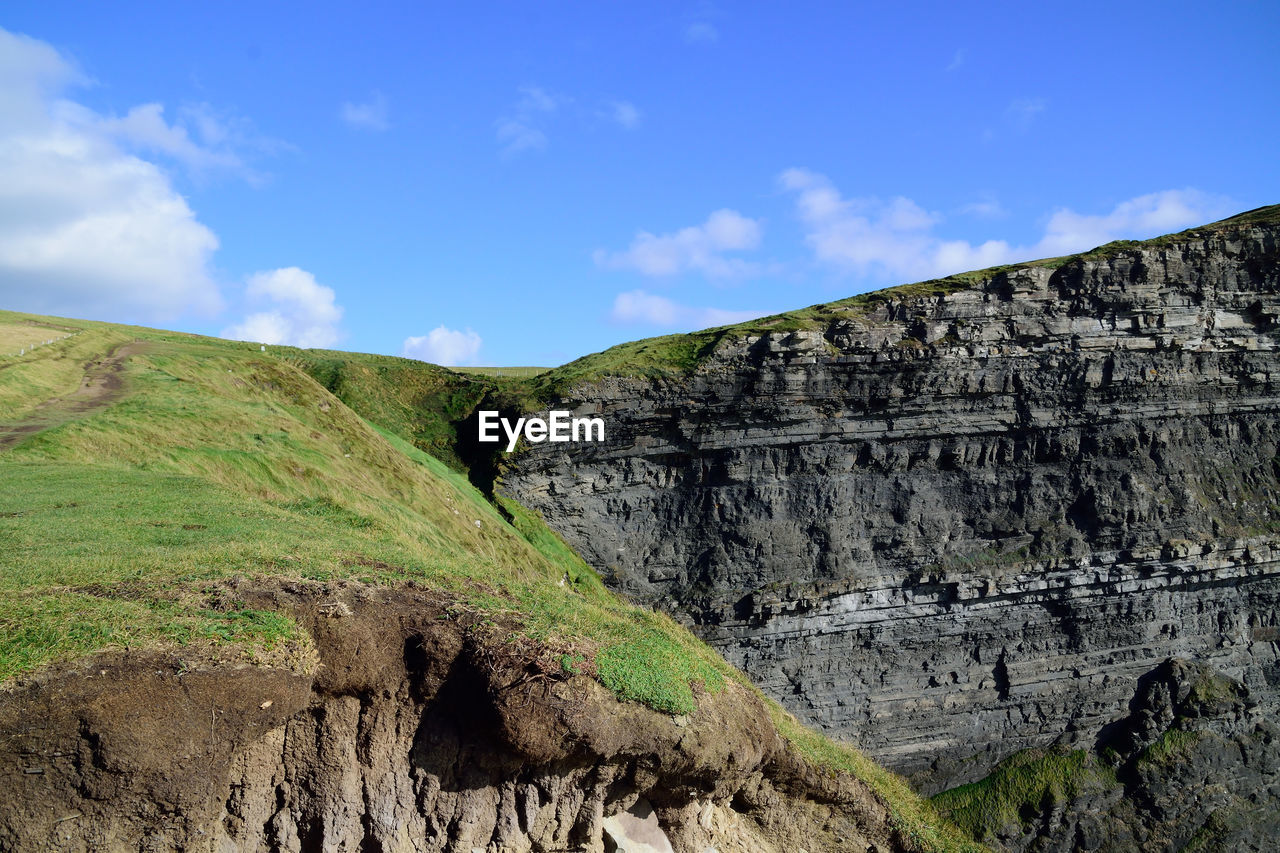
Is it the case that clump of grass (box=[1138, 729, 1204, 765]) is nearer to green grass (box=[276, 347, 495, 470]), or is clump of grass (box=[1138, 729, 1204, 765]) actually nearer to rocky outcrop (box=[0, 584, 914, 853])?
rocky outcrop (box=[0, 584, 914, 853])

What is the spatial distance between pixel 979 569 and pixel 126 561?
2598 centimetres

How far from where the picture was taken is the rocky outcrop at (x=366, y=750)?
6.93 m

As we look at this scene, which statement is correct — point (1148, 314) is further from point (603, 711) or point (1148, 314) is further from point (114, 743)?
point (114, 743)

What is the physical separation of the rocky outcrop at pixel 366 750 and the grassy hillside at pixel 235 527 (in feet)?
1.07

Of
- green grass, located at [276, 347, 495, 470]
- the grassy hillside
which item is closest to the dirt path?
the grassy hillside

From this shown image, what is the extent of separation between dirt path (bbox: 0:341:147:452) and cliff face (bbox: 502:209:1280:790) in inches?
503

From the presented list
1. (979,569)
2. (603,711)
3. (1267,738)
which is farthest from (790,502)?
(603,711)

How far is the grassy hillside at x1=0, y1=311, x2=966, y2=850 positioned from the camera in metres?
8.42

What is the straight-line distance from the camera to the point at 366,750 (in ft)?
29.5

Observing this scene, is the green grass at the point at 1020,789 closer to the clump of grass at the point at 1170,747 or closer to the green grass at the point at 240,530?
the clump of grass at the point at 1170,747

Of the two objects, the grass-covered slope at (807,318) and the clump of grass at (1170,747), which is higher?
the grass-covered slope at (807,318)

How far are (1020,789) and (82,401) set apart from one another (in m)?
29.7

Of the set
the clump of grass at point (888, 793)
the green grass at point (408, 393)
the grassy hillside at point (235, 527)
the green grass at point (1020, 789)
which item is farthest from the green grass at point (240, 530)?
the green grass at point (1020, 789)

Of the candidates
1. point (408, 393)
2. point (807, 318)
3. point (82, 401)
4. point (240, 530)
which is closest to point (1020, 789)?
point (807, 318)
